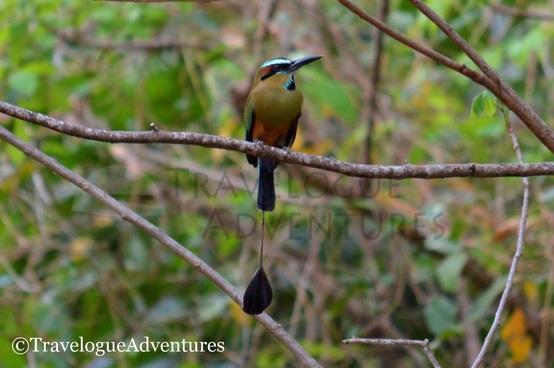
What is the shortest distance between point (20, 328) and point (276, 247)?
141 centimetres

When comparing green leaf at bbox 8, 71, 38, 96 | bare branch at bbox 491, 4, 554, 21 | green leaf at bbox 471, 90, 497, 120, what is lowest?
green leaf at bbox 471, 90, 497, 120

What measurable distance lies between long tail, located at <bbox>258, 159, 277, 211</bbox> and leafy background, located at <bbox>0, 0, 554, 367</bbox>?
103 centimetres

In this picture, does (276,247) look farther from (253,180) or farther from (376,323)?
(376,323)

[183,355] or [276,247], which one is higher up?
[276,247]

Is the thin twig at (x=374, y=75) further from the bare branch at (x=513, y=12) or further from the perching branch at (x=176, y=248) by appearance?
the perching branch at (x=176, y=248)

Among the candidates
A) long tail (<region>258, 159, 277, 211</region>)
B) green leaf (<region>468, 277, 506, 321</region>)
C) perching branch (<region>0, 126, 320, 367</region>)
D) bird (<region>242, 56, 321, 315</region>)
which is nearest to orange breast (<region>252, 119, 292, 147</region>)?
bird (<region>242, 56, 321, 315</region>)

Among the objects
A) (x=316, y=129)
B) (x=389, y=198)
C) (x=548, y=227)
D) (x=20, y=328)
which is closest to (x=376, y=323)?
(x=389, y=198)

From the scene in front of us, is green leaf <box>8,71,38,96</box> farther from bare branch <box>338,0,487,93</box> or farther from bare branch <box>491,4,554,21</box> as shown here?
bare branch <box>491,4,554,21</box>

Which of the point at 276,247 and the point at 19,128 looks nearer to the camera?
the point at 19,128

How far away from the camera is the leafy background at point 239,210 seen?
12.0ft

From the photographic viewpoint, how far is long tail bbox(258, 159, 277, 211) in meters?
2.62

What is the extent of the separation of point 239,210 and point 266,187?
1.56 meters

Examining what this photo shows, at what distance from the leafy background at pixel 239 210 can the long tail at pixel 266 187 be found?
103cm

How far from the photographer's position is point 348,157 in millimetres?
4434
